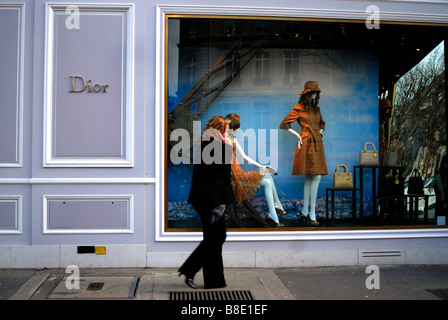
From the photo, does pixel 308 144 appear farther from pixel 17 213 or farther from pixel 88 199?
pixel 17 213

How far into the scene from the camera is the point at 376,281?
5.95m

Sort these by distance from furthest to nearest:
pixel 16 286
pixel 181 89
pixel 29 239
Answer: pixel 181 89 → pixel 29 239 → pixel 16 286

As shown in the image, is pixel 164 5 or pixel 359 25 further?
pixel 359 25

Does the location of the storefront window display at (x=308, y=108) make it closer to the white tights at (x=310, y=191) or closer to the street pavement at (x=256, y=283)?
the white tights at (x=310, y=191)

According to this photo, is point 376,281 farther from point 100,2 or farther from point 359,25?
point 100,2

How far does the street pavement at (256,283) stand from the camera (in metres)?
5.29

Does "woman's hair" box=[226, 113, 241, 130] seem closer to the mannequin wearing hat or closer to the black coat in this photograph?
the mannequin wearing hat

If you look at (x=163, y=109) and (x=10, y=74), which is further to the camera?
(x=163, y=109)

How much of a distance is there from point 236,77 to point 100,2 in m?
2.17

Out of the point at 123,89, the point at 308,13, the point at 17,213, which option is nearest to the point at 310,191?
the point at 308,13

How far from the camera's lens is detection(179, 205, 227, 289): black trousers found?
5.29m

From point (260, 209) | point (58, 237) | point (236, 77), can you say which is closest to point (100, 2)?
point (236, 77)

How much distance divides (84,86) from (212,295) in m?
3.24

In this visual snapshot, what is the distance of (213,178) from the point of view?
5277 mm
